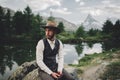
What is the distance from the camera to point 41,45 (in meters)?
7.97

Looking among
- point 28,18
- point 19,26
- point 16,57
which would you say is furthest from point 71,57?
point 28,18

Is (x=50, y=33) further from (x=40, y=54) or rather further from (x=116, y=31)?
(x=116, y=31)

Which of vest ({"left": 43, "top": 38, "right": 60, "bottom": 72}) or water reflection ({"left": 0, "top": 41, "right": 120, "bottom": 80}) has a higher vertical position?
vest ({"left": 43, "top": 38, "right": 60, "bottom": 72})

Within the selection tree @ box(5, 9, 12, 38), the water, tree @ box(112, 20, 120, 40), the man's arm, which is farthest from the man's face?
tree @ box(112, 20, 120, 40)

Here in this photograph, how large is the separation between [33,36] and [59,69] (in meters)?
86.7

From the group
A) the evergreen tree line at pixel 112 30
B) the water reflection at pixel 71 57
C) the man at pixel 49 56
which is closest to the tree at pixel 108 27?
the evergreen tree line at pixel 112 30

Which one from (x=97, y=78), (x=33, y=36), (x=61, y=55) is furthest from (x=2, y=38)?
(x=61, y=55)

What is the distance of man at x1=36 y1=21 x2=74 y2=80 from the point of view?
789 cm

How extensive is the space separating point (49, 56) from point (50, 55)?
48 millimetres

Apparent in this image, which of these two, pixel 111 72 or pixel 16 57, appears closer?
pixel 111 72

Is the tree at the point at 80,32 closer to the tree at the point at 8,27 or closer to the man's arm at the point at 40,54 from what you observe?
the tree at the point at 8,27

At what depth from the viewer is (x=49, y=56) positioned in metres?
8.20

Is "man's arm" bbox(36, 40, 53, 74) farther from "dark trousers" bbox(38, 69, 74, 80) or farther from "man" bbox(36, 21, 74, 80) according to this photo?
"dark trousers" bbox(38, 69, 74, 80)

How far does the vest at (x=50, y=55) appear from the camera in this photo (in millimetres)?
8080
